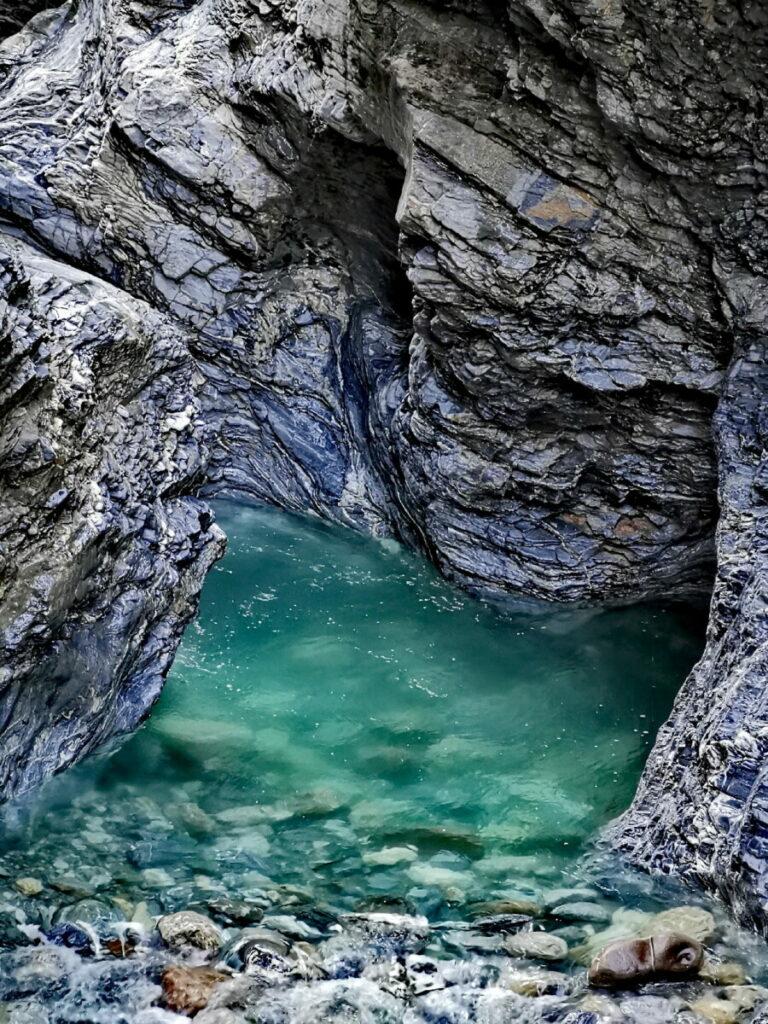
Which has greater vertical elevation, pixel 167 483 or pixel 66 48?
pixel 66 48

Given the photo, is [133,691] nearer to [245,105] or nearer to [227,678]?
[227,678]

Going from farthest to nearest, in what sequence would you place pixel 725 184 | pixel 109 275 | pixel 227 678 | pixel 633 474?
pixel 109 275, pixel 633 474, pixel 227 678, pixel 725 184

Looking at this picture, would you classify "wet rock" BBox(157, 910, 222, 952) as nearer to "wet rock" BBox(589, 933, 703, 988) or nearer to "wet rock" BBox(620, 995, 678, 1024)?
"wet rock" BBox(589, 933, 703, 988)

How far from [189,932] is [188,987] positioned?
0.30m

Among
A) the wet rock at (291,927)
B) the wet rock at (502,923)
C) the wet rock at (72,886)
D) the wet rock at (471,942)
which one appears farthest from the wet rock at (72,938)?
the wet rock at (502,923)

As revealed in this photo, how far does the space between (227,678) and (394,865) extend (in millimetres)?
2139

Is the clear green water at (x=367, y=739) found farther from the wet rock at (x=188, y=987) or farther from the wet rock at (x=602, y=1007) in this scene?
the wet rock at (x=602, y=1007)

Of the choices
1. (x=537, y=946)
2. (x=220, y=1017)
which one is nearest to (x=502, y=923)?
(x=537, y=946)

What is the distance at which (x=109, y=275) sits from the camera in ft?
27.5

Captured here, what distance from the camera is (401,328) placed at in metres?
8.52

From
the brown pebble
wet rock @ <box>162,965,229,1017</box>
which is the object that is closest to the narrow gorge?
the brown pebble

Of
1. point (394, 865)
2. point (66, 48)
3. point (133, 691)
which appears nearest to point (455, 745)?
point (394, 865)

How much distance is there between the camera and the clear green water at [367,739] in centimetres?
477

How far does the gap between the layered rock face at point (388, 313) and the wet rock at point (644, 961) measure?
502 millimetres
